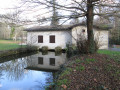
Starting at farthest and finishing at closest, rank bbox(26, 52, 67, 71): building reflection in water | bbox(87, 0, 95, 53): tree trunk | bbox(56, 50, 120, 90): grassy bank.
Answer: bbox(26, 52, 67, 71): building reflection in water → bbox(87, 0, 95, 53): tree trunk → bbox(56, 50, 120, 90): grassy bank

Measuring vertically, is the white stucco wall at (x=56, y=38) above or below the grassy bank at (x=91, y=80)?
above

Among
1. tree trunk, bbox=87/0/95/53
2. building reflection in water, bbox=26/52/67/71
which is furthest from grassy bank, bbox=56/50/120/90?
building reflection in water, bbox=26/52/67/71

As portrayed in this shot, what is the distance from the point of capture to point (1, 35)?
36.1 meters

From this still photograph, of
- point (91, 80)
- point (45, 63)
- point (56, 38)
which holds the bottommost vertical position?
point (45, 63)

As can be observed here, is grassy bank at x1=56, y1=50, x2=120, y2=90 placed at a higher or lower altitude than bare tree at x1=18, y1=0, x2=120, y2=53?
lower

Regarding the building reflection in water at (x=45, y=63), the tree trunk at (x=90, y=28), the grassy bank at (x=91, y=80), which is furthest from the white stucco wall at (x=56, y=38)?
the grassy bank at (x=91, y=80)

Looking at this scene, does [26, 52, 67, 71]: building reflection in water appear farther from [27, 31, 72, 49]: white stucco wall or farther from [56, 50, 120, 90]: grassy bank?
[27, 31, 72, 49]: white stucco wall

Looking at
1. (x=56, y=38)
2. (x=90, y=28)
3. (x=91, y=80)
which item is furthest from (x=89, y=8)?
(x=56, y=38)

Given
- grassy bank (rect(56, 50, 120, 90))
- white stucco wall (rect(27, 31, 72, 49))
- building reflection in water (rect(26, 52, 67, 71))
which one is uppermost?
white stucco wall (rect(27, 31, 72, 49))

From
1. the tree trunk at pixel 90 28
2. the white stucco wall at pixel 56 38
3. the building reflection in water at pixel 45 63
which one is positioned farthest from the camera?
the white stucco wall at pixel 56 38

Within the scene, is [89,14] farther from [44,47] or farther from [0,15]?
[44,47]

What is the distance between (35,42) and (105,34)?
1195cm

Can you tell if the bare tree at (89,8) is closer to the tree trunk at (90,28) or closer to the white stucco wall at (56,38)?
the tree trunk at (90,28)

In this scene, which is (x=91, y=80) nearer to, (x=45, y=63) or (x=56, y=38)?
(x=45, y=63)
